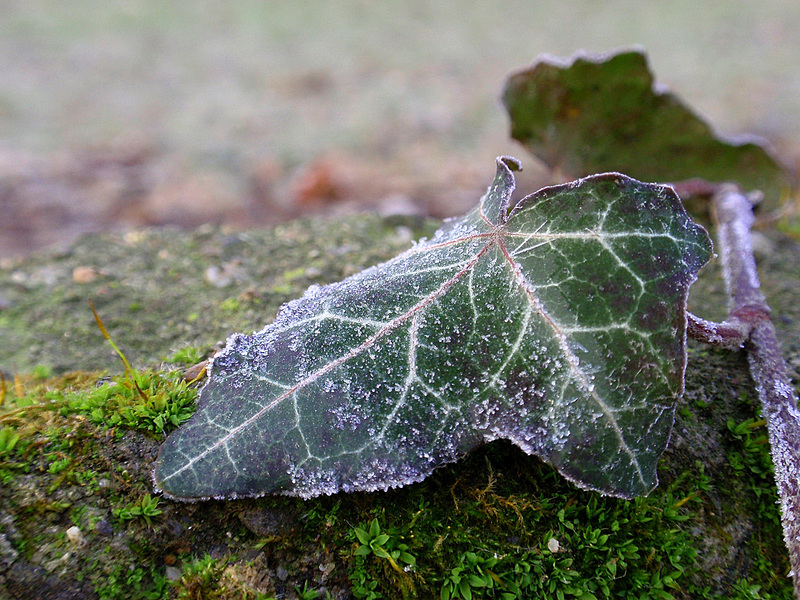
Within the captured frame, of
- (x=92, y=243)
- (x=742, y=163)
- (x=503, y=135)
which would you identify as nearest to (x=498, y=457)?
(x=742, y=163)

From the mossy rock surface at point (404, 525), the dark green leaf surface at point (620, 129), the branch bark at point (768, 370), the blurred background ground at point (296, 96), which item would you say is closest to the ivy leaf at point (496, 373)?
the mossy rock surface at point (404, 525)

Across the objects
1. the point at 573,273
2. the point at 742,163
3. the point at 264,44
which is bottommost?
the point at 573,273

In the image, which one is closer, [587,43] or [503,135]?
[503,135]

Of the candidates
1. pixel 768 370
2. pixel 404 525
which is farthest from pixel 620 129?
pixel 404 525

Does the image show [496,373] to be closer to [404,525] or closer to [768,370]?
[404,525]

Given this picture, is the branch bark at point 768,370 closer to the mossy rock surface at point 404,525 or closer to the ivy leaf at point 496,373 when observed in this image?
the mossy rock surface at point 404,525

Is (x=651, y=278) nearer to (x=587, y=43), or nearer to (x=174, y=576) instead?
(x=174, y=576)
